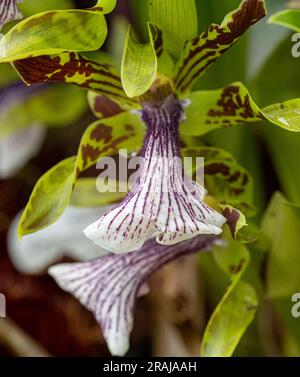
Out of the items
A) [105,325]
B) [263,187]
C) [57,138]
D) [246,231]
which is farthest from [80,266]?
[57,138]

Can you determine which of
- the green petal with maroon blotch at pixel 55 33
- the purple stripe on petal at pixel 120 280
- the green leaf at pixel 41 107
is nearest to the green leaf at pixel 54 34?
the green petal with maroon blotch at pixel 55 33

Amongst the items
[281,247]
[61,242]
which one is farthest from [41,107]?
[281,247]

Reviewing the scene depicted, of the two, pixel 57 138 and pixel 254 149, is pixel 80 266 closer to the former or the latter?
pixel 254 149

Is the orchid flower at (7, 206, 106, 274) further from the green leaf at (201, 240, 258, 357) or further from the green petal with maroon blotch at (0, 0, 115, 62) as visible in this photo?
the green petal with maroon blotch at (0, 0, 115, 62)

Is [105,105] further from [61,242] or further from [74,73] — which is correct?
[61,242]

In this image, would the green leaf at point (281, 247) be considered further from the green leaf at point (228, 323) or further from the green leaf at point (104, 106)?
the green leaf at point (104, 106)

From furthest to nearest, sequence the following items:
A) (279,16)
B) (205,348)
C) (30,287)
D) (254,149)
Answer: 1. (30,287)
2. (254,149)
3. (205,348)
4. (279,16)

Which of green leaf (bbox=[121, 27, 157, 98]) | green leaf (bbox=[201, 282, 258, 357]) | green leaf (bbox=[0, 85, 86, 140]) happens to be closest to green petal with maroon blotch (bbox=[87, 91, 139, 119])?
green leaf (bbox=[121, 27, 157, 98])

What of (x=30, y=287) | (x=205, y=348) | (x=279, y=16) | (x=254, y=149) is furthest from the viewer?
(x=30, y=287)
